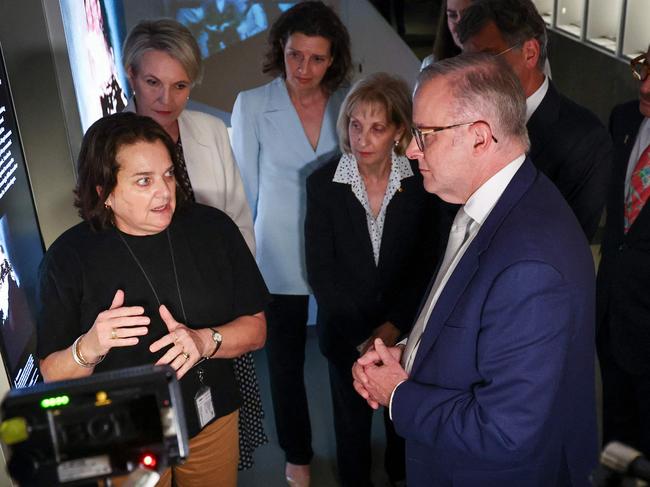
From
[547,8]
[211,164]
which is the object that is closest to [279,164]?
[211,164]

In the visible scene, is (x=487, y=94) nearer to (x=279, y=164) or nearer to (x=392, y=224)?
(x=392, y=224)

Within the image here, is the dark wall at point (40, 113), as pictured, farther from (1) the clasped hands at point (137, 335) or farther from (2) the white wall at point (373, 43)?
(2) the white wall at point (373, 43)

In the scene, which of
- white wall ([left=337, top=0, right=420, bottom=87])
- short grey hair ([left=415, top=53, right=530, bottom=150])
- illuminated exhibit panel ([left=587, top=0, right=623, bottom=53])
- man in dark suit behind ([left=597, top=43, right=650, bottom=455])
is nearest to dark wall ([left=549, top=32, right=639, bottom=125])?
illuminated exhibit panel ([left=587, top=0, right=623, bottom=53])

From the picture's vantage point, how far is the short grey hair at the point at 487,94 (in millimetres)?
1623

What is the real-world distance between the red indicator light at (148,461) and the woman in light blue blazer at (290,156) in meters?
1.88

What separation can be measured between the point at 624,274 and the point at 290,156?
1368mm

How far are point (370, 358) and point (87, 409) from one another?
37.4 inches

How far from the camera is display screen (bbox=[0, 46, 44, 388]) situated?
77.2 inches

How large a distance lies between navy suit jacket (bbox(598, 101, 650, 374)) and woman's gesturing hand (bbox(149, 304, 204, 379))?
1603 mm

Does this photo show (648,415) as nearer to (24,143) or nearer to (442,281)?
(442,281)

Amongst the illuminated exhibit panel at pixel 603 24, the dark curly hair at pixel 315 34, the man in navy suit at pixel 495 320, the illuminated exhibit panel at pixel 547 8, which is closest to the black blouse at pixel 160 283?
the man in navy suit at pixel 495 320

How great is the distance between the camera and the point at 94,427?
1.08m

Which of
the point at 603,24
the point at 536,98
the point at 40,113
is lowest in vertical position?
the point at 536,98

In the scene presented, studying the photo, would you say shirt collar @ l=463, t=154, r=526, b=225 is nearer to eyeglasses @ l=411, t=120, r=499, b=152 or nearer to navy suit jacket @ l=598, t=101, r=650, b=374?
eyeglasses @ l=411, t=120, r=499, b=152
